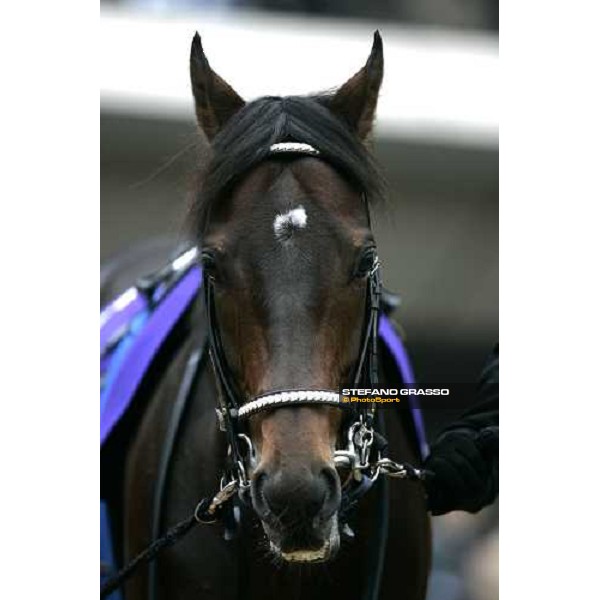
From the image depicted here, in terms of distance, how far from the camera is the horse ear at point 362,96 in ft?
4.99

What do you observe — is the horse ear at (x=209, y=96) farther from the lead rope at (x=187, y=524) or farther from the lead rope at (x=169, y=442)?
the lead rope at (x=187, y=524)

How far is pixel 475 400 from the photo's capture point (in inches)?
71.8

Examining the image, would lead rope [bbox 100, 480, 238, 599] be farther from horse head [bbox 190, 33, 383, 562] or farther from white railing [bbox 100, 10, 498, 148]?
white railing [bbox 100, 10, 498, 148]

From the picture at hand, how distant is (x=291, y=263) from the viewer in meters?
1.35

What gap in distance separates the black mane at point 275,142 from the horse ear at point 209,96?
0.04 meters

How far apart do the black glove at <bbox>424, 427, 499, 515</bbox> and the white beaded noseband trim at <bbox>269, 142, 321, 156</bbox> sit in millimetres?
521

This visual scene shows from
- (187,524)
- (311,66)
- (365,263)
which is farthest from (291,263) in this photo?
(311,66)

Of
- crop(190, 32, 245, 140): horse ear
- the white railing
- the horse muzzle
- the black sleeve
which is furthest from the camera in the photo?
the white railing

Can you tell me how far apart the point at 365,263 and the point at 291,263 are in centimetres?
10

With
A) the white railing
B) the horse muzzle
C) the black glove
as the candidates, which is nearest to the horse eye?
the horse muzzle

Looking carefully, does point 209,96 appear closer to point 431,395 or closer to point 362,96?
point 362,96

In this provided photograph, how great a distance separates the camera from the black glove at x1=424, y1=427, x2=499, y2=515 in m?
1.71

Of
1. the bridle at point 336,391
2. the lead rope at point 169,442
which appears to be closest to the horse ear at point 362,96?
the bridle at point 336,391
